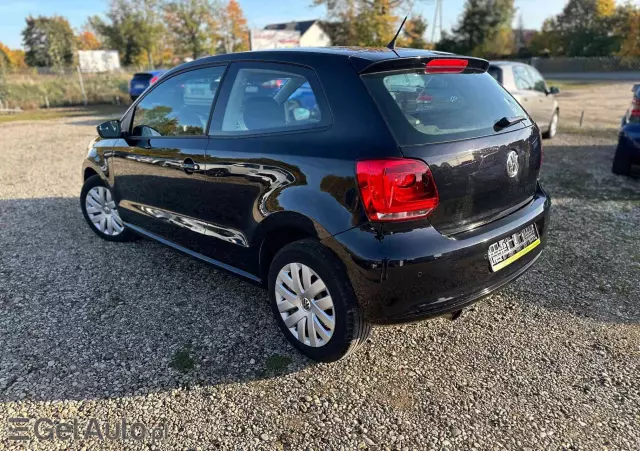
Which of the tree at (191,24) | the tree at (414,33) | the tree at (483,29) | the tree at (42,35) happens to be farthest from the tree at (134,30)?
the tree at (483,29)

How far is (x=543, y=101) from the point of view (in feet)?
32.1

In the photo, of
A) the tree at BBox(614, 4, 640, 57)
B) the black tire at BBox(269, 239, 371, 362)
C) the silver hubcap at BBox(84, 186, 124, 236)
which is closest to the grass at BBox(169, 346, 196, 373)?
the black tire at BBox(269, 239, 371, 362)

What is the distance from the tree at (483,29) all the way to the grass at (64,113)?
37.7m

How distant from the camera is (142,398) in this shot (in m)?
2.56

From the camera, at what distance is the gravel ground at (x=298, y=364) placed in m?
2.33

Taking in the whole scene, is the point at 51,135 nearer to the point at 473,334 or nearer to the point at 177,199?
the point at 177,199

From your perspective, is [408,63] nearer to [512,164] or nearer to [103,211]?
[512,164]

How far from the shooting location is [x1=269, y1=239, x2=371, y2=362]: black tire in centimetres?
249

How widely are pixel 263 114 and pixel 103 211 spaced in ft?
8.78

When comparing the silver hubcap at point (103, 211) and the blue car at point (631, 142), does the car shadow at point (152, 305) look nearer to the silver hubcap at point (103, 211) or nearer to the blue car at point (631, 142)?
the silver hubcap at point (103, 211)

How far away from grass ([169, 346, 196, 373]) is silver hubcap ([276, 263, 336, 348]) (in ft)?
2.03

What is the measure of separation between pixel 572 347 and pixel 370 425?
1.46 meters

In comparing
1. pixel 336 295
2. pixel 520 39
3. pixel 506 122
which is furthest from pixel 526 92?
pixel 520 39

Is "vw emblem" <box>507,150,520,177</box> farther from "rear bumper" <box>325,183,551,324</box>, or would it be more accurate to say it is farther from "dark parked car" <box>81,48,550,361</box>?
"rear bumper" <box>325,183,551,324</box>
